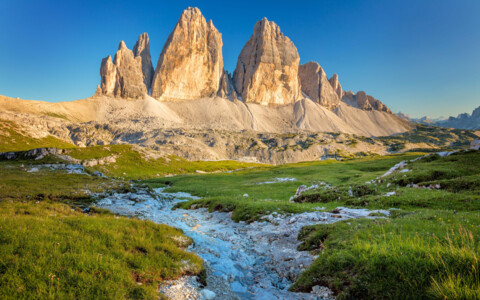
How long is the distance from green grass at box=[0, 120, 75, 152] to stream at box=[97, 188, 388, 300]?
380ft

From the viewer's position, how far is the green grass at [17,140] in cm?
9075

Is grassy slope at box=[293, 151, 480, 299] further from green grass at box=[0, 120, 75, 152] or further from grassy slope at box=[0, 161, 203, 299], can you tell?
→ green grass at box=[0, 120, 75, 152]

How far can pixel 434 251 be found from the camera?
19.8 ft

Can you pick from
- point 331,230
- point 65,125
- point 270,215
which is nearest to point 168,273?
point 331,230

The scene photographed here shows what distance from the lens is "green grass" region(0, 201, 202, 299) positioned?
18.0 feet

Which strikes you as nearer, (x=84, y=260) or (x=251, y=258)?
(x=84, y=260)

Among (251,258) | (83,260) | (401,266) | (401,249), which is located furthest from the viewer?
(251,258)

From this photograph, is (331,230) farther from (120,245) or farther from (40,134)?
(40,134)

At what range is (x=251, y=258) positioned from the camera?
423 inches

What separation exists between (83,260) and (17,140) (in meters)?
130

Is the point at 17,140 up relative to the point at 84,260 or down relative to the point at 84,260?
up

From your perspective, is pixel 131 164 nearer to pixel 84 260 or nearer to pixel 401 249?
pixel 84 260

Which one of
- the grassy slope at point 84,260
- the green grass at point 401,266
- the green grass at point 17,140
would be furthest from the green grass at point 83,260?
the green grass at point 17,140

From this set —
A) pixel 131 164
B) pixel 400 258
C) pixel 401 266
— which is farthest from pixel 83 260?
pixel 131 164
